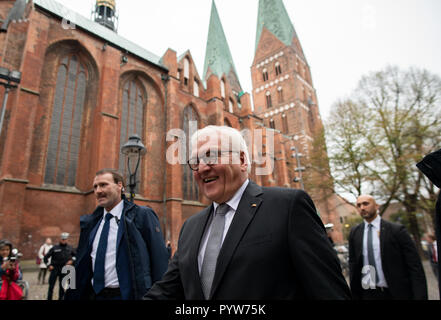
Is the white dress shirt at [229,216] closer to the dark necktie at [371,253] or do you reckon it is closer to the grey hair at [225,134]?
the grey hair at [225,134]

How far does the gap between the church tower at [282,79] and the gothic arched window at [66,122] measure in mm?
25981

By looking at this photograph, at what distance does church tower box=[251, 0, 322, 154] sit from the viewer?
1398 inches

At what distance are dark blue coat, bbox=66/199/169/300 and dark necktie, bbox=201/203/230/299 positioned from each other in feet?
4.88

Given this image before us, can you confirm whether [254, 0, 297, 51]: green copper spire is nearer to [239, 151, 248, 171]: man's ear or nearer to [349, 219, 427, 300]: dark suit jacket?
[349, 219, 427, 300]: dark suit jacket

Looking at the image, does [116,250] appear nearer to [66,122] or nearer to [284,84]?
[66,122]

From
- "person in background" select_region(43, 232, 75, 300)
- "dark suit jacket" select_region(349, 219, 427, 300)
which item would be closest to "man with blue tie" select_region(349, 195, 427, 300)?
"dark suit jacket" select_region(349, 219, 427, 300)

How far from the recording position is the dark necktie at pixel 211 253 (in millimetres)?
1192

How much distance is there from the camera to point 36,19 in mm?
12898

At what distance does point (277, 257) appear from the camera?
1053 millimetres

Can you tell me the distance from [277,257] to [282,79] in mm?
39524

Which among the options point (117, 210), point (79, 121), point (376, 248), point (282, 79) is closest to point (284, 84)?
point (282, 79)

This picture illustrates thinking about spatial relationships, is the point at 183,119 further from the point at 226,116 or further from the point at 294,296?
the point at 294,296

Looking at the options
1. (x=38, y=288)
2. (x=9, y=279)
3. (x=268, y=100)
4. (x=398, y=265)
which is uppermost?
(x=268, y=100)

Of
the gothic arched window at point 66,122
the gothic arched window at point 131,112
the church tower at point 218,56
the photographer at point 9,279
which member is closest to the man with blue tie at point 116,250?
the photographer at point 9,279
